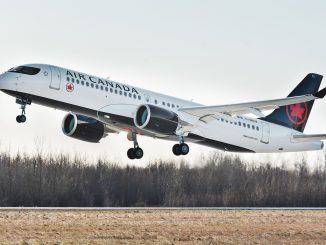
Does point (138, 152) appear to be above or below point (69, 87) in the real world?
below

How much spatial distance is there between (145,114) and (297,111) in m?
18.2

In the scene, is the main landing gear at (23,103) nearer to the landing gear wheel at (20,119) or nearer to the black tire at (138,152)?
the landing gear wheel at (20,119)

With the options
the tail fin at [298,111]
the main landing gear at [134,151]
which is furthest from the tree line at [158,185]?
the main landing gear at [134,151]

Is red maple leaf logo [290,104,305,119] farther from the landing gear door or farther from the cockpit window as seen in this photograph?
the cockpit window

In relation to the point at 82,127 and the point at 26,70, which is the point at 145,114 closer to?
the point at 82,127

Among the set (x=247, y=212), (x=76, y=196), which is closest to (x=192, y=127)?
(x=247, y=212)

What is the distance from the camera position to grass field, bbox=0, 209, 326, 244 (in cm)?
4062

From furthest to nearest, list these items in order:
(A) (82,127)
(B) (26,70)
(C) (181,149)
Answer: (A) (82,127), (C) (181,149), (B) (26,70)

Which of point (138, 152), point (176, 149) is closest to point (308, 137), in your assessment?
point (176, 149)

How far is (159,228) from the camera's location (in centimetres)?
4697

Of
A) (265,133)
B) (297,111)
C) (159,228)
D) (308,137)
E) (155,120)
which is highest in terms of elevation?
(297,111)

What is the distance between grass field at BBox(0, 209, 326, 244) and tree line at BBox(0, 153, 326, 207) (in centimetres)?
2563

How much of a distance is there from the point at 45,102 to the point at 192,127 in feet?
32.7

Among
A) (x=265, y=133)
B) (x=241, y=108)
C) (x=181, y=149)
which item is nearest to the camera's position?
(x=241, y=108)
